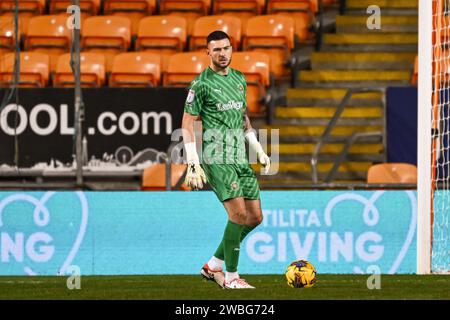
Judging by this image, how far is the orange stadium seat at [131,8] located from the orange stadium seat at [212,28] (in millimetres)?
1225

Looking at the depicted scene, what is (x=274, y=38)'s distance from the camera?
1792cm

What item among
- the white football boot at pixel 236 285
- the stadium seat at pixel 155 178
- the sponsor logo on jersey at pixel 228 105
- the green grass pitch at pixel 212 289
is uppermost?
the sponsor logo on jersey at pixel 228 105

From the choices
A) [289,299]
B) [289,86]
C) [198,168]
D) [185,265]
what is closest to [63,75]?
[289,86]

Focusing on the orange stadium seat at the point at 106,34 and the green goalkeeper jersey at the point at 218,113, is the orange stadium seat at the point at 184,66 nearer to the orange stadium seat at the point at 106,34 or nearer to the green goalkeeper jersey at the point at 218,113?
the orange stadium seat at the point at 106,34

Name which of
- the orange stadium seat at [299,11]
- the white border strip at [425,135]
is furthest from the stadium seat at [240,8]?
the white border strip at [425,135]

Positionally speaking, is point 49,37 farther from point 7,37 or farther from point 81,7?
point 7,37

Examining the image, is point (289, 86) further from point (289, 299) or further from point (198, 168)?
point (289, 299)

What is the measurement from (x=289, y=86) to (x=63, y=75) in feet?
9.88

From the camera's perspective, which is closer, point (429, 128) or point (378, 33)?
point (429, 128)

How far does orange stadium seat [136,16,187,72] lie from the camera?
723 inches

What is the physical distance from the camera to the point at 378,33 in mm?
18109

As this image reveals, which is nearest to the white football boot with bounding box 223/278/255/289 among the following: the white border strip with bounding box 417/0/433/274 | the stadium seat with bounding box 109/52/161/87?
the white border strip with bounding box 417/0/433/274

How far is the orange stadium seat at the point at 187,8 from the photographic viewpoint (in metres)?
19.1

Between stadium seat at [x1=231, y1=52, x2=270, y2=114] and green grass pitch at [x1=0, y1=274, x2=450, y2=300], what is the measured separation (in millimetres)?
4399
